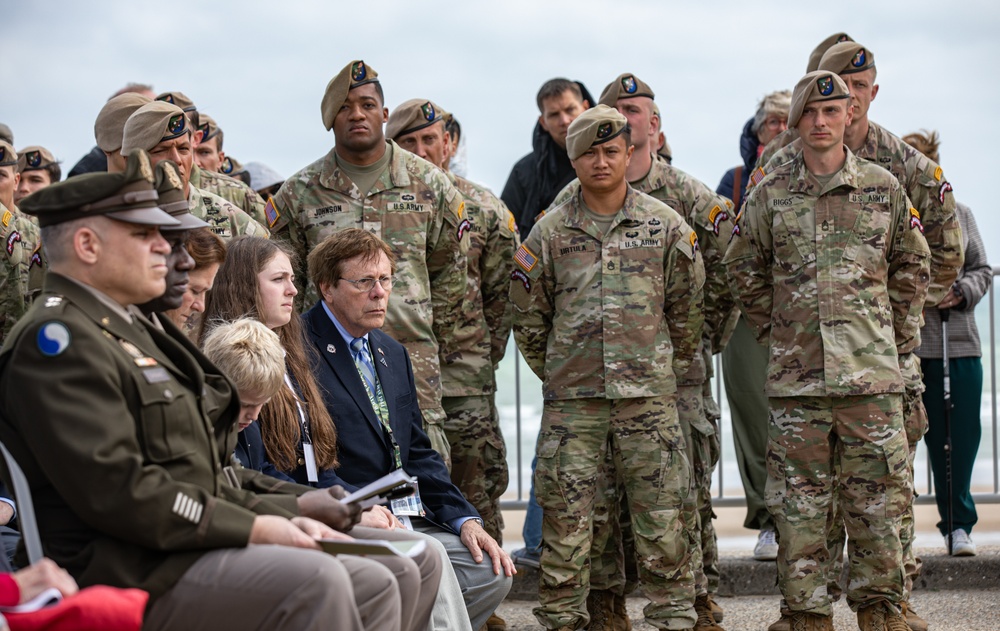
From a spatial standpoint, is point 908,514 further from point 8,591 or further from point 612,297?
point 8,591

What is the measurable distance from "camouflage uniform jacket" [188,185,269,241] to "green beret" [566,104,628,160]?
1.33m

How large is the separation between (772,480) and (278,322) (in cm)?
231

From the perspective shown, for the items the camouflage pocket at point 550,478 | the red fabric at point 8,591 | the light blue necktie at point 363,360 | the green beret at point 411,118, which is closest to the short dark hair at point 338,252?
the light blue necktie at point 363,360

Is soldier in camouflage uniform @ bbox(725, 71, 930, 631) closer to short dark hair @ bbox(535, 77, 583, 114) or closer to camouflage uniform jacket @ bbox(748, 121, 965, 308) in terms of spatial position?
camouflage uniform jacket @ bbox(748, 121, 965, 308)

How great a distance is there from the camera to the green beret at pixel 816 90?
5117 mm

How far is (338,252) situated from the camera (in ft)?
13.9

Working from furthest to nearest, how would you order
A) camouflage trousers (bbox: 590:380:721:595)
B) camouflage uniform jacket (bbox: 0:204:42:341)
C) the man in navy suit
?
camouflage uniform jacket (bbox: 0:204:42:341) → camouflage trousers (bbox: 590:380:721:595) → the man in navy suit

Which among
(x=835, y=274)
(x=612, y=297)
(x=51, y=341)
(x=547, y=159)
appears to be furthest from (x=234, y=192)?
(x=51, y=341)

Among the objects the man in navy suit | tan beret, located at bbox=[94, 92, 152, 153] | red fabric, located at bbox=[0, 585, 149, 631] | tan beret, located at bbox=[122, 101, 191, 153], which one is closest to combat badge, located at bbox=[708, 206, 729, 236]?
the man in navy suit

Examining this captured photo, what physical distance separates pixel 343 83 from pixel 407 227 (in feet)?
2.25

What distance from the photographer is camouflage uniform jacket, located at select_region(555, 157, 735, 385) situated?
18.4ft

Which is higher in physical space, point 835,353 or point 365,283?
point 365,283

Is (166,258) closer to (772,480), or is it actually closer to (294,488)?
(294,488)

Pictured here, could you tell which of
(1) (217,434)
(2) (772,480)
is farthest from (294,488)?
(2) (772,480)
